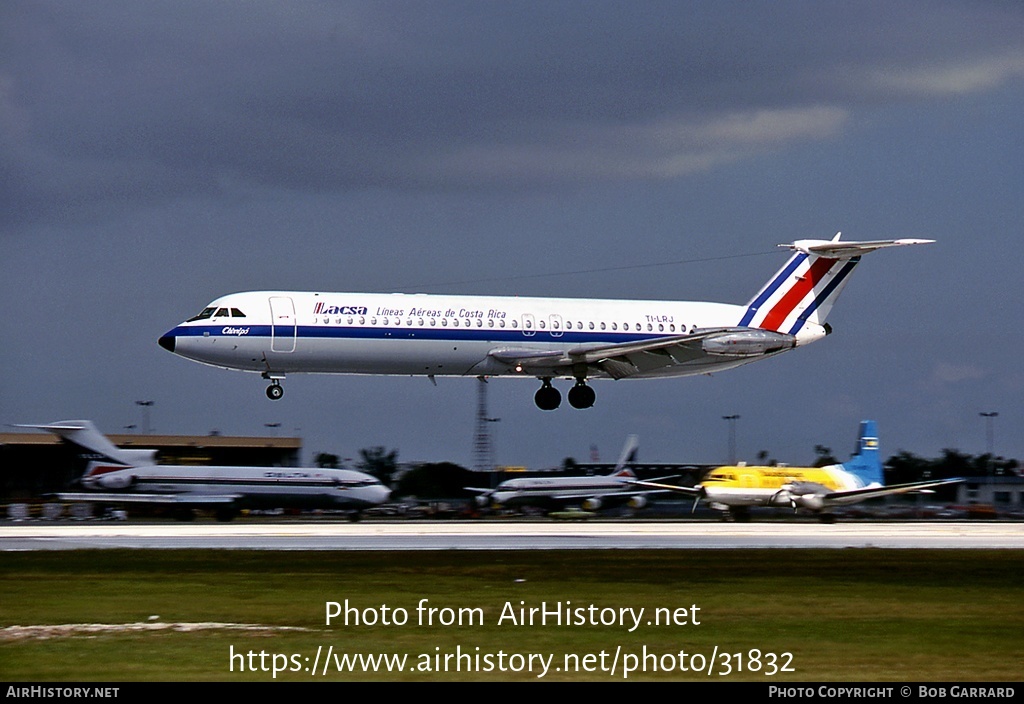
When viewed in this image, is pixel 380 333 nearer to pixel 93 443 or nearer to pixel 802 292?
pixel 802 292

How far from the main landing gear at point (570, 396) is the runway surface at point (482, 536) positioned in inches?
213

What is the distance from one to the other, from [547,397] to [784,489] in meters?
22.8

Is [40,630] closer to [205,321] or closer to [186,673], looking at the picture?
[186,673]

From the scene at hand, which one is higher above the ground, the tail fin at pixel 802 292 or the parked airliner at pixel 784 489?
the tail fin at pixel 802 292

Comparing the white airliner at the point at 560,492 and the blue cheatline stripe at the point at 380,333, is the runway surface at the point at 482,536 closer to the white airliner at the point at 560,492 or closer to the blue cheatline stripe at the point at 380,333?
the blue cheatline stripe at the point at 380,333

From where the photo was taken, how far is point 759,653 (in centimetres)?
2536

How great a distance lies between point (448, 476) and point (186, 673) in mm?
111033

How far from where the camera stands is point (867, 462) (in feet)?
267

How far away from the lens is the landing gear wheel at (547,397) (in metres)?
54.3

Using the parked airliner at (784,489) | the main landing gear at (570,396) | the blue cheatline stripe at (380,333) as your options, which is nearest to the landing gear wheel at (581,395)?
the main landing gear at (570,396)

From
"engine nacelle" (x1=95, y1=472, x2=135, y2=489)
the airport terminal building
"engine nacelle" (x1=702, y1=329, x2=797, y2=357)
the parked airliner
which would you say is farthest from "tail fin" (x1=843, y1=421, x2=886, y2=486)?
the airport terminal building

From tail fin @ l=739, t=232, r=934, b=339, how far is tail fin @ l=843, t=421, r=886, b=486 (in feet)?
79.4

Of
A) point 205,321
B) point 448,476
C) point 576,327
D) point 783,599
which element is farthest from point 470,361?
point 448,476

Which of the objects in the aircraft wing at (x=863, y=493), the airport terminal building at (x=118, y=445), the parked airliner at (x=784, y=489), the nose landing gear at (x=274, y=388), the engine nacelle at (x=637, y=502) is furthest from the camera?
the airport terminal building at (x=118, y=445)
